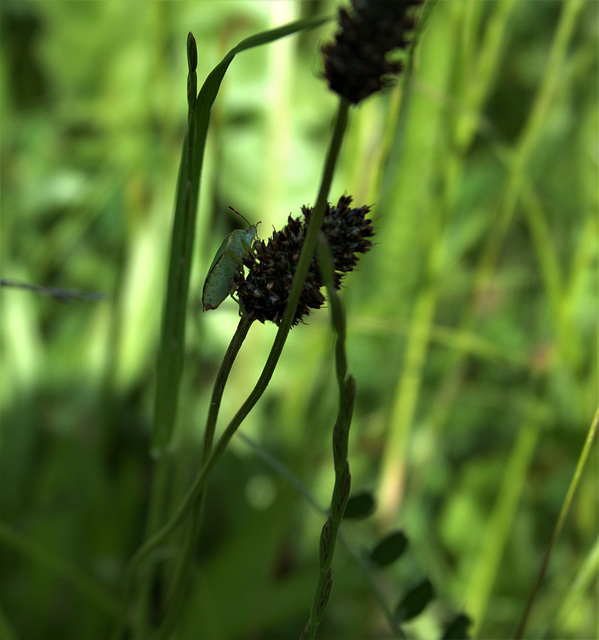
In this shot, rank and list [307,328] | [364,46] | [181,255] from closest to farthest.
Result: [364,46]
[181,255]
[307,328]

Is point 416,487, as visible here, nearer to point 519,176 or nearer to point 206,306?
point 519,176

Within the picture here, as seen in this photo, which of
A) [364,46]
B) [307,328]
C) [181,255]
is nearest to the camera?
[364,46]

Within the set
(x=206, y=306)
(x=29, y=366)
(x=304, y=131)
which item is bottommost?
(x=29, y=366)

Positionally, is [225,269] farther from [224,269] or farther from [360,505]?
[360,505]

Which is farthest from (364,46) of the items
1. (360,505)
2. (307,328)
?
(307,328)

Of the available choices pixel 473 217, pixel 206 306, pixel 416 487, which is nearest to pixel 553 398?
pixel 416 487

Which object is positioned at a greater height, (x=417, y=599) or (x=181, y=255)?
(x=181, y=255)

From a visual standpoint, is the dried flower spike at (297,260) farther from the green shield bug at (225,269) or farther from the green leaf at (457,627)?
the green leaf at (457,627)
